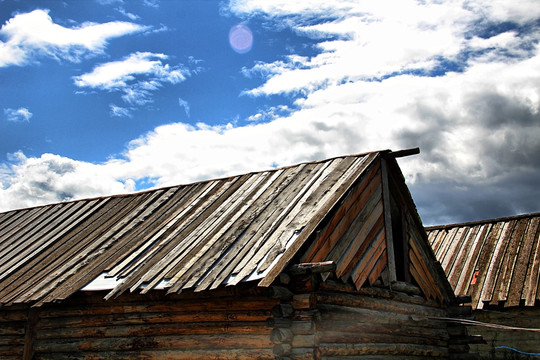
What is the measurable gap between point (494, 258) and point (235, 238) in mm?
9917

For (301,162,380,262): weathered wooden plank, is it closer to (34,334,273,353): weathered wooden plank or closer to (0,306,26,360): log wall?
(34,334,273,353): weathered wooden plank

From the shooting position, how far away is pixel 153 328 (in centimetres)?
849

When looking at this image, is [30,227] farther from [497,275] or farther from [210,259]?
[497,275]

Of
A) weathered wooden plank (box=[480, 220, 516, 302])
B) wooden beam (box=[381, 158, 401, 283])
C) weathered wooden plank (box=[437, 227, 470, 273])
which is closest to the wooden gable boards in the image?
wooden beam (box=[381, 158, 401, 283])

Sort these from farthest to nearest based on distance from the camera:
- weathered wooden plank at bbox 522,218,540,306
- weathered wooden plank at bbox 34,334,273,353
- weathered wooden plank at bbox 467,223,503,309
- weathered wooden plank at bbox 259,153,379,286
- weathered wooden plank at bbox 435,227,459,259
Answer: weathered wooden plank at bbox 435,227,459,259 → weathered wooden plank at bbox 467,223,503,309 → weathered wooden plank at bbox 522,218,540,306 → weathered wooden plank at bbox 34,334,273,353 → weathered wooden plank at bbox 259,153,379,286

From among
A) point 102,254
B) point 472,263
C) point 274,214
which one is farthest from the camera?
point 472,263

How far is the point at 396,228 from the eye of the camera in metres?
11.4

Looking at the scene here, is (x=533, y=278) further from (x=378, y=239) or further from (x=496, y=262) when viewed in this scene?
(x=378, y=239)

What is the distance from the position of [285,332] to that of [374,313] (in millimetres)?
2171

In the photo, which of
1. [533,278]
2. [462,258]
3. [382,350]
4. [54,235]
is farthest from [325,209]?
[462,258]

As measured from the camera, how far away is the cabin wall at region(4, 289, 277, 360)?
762cm

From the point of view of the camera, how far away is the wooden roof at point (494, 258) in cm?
1399

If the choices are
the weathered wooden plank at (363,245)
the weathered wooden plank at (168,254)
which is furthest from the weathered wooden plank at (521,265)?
the weathered wooden plank at (168,254)

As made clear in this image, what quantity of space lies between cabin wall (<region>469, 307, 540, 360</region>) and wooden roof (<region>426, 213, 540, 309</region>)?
379 mm
